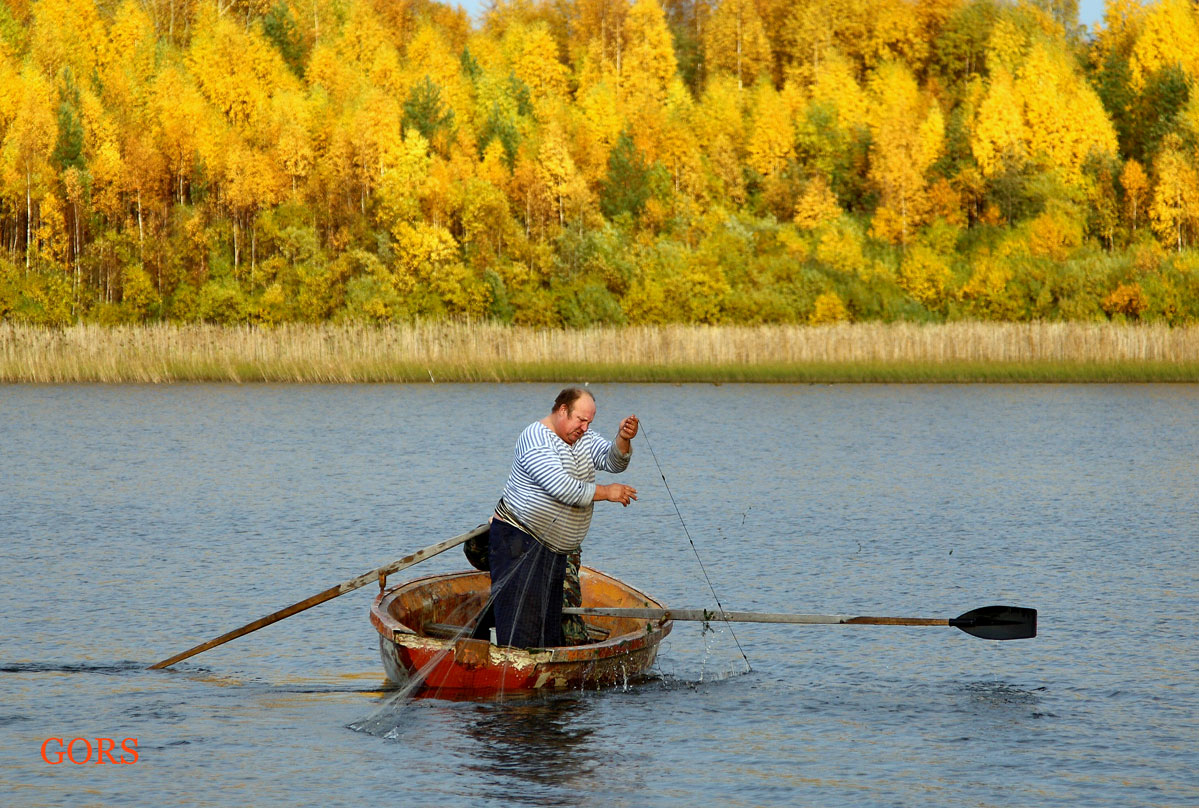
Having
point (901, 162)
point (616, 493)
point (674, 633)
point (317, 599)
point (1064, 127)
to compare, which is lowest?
point (674, 633)

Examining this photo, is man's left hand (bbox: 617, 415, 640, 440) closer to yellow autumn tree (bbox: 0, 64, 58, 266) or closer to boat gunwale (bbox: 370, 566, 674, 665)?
boat gunwale (bbox: 370, 566, 674, 665)

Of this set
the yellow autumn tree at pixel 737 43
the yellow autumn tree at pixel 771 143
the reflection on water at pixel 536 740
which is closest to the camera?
the reflection on water at pixel 536 740

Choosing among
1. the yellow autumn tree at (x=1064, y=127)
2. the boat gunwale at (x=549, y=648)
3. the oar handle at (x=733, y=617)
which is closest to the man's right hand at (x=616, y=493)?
the boat gunwale at (x=549, y=648)

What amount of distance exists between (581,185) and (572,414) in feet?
222

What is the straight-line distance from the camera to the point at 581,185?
77125 millimetres

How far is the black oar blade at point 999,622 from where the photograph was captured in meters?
11.4

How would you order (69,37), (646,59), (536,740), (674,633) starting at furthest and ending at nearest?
(646,59) < (69,37) < (674,633) < (536,740)

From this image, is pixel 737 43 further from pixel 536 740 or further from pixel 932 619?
pixel 536 740

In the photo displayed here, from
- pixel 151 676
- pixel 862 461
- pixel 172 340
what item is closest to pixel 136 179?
pixel 172 340

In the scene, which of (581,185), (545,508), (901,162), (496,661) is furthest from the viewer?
(901,162)

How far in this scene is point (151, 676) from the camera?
11797 mm

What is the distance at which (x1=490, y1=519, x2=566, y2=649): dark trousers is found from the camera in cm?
1070

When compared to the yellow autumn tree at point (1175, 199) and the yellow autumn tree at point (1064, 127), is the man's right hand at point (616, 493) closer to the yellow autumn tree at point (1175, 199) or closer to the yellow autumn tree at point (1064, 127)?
the yellow autumn tree at point (1175, 199)

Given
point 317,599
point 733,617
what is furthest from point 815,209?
point 317,599
